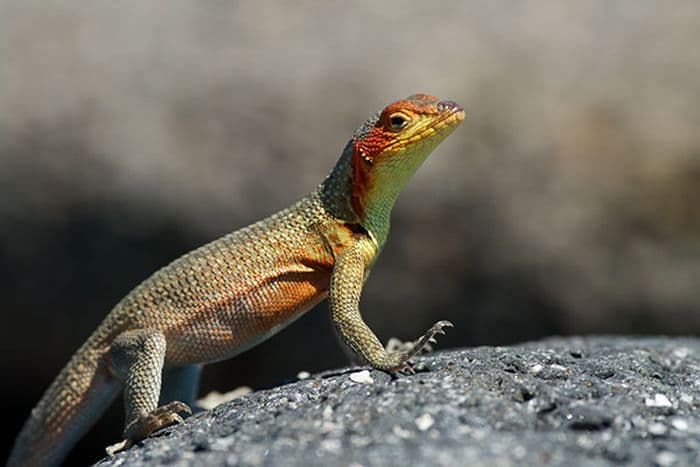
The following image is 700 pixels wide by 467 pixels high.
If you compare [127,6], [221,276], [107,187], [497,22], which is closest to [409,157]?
[221,276]

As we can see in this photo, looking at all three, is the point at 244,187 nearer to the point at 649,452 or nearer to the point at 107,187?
the point at 107,187

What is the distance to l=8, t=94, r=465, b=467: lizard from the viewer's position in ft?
19.0

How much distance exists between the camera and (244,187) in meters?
11.3

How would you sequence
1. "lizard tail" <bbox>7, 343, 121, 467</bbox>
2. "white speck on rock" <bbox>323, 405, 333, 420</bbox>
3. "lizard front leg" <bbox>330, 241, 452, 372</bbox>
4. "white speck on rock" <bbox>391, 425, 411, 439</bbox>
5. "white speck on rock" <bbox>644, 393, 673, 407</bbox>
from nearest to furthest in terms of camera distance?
"white speck on rock" <bbox>391, 425, 411, 439</bbox>
"white speck on rock" <bbox>323, 405, 333, 420</bbox>
"white speck on rock" <bbox>644, 393, 673, 407</bbox>
"lizard front leg" <bbox>330, 241, 452, 372</bbox>
"lizard tail" <bbox>7, 343, 121, 467</bbox>

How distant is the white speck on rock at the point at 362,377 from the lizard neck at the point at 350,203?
1110mm

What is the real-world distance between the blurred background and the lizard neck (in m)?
4.57

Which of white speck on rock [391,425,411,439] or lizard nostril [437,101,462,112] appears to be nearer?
white speck on rock [391,425,411,439]

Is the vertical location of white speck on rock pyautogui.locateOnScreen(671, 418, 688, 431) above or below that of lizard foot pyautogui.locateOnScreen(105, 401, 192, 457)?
below

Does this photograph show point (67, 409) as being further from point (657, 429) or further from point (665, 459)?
point (665, 459)

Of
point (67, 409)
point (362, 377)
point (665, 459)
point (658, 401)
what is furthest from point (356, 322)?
point (67, 409)

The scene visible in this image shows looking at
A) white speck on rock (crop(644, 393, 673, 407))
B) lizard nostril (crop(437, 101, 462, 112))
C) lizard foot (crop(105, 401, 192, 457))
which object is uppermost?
lizard nostril (crop(437, 101, 462, 112))

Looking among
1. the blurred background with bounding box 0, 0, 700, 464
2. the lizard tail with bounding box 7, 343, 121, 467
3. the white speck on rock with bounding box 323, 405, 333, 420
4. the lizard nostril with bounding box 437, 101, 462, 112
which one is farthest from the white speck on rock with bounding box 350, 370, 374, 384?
the blurred background with bounding box 0, 0, 700, 464

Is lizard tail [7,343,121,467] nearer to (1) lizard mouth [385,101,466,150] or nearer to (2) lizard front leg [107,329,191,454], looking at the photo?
(2) lizard front leg [107,329,191,454]

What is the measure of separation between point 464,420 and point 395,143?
214 cm
